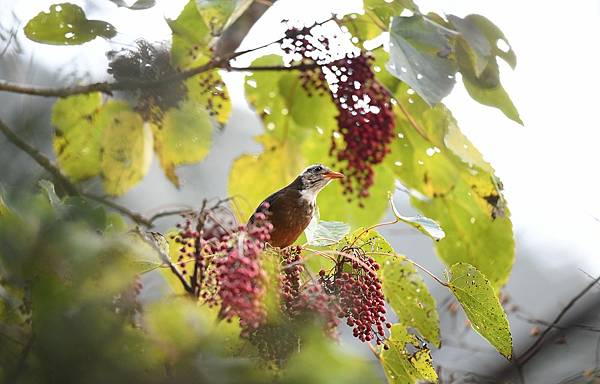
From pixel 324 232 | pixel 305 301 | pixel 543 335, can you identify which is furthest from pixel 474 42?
pixel 305 301

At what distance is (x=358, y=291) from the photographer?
2.55ft

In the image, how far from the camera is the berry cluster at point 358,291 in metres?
0.75

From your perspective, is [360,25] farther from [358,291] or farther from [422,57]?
[358,291]

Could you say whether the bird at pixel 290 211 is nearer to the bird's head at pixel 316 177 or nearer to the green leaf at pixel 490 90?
the bird's head at pixel 316 177

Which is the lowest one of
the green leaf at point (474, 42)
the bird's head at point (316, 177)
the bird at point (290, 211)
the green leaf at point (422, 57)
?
the bird at point (290, 211)

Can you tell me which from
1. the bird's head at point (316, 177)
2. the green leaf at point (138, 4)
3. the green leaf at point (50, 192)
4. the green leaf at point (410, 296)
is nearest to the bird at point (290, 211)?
the bird's head at point (316, 177)

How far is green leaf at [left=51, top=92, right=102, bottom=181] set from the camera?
2.16ft

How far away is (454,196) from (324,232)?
0.36m

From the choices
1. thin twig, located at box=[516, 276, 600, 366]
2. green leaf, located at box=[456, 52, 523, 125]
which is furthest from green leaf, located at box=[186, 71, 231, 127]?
thin twig, located at box=[516, 276, 600, 366]

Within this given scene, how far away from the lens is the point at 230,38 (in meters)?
1.00

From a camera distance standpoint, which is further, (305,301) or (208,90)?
(208,90)

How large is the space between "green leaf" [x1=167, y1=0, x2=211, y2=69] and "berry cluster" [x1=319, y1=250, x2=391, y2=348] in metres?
0.25

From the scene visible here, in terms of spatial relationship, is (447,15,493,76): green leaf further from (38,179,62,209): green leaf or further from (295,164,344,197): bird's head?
(38,179,62,209): green leaf

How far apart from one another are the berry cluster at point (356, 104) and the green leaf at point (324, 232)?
0.21m
